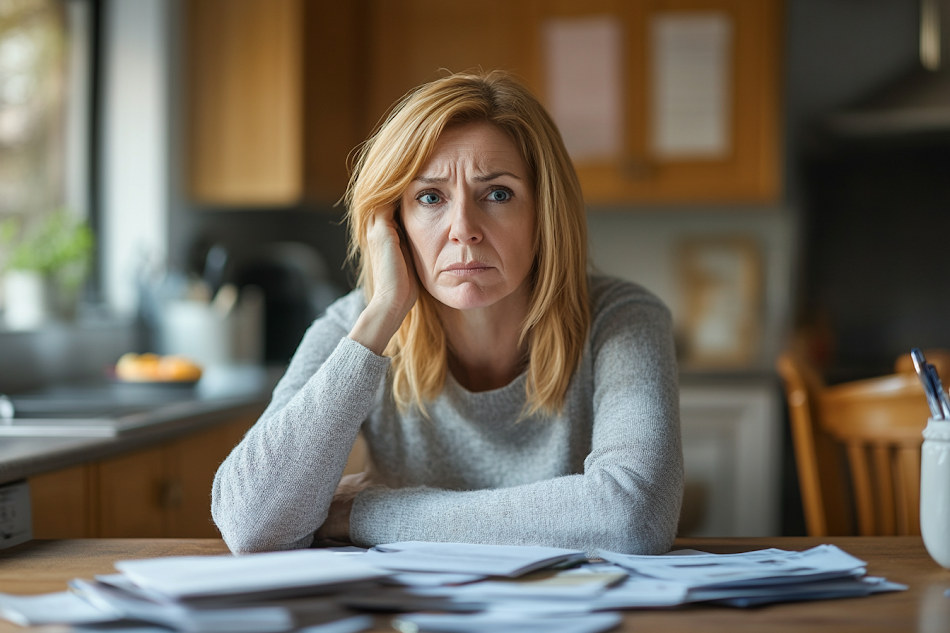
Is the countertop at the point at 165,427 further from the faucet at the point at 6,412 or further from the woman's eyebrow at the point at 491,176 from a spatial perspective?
the woman's eyebrow at the point at 491,176

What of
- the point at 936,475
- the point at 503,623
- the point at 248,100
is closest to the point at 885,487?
the point at 936,475

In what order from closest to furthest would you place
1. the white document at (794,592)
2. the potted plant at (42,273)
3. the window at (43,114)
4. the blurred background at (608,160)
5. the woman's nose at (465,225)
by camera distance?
the white document at (794,592)
the woman's nose at (465,225)
the potted plant at (42,273)
the window at (43,114)
the blurred background at (608,160)

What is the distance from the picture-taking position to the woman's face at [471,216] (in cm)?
123

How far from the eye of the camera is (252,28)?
3250 mm

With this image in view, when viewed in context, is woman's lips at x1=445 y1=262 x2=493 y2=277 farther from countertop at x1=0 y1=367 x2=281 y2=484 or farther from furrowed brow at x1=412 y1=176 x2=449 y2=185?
countertop at x1=0 y1=367 x2=281 y2=484

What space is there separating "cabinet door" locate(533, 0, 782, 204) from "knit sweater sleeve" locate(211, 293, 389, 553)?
2.56m

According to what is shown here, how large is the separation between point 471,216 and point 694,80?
2547mm

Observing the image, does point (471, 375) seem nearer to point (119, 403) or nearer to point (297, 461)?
point (297, 461)

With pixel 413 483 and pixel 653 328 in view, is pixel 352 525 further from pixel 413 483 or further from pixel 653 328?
pixel 653 328

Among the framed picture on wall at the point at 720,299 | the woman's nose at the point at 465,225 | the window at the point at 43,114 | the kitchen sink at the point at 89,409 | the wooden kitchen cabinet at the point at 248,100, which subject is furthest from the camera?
the framed picture on wall at the point at 720,299

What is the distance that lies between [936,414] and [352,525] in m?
0.66

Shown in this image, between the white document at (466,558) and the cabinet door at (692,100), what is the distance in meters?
2.80

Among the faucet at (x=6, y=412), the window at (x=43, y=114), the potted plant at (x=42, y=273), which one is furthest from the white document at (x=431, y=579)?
the window at (x=43, y=114)

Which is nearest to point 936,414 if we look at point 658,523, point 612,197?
point 658,523
